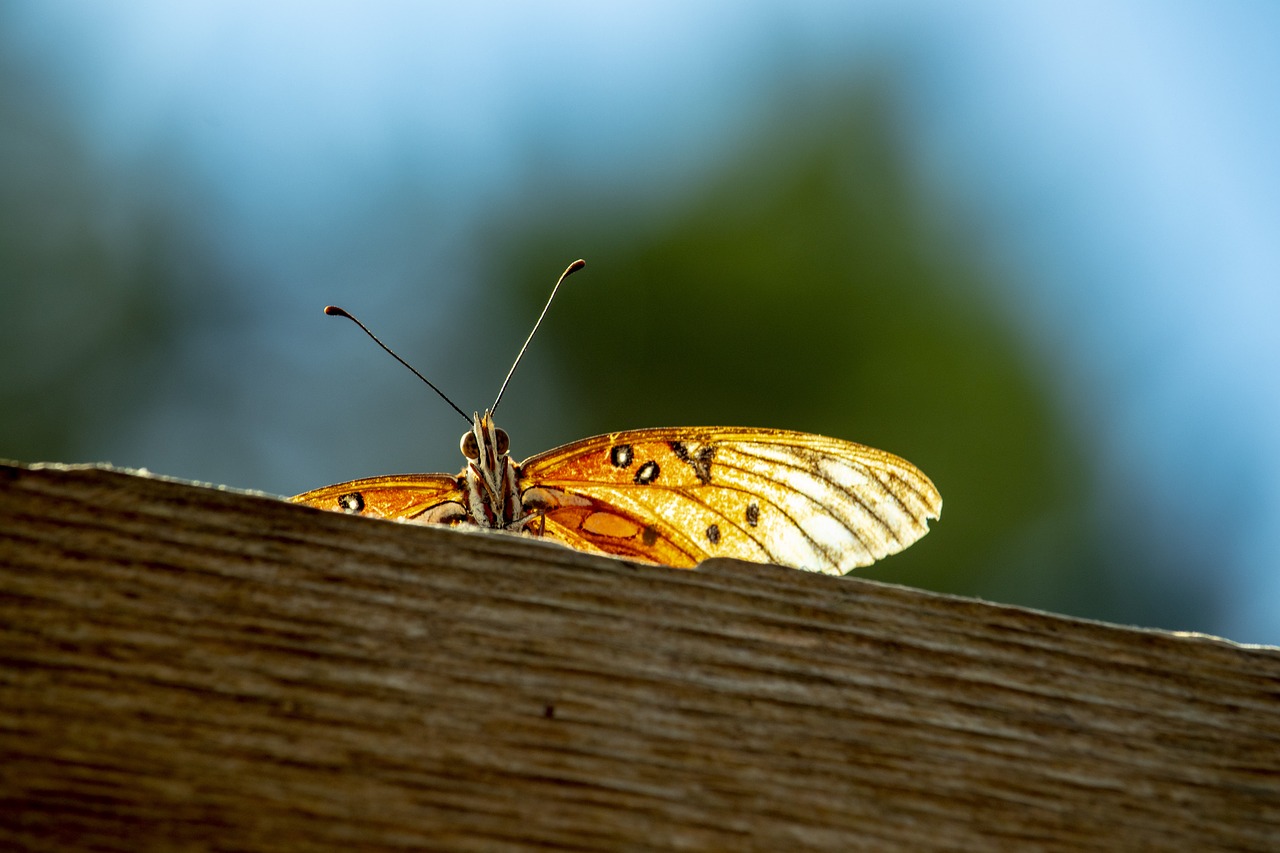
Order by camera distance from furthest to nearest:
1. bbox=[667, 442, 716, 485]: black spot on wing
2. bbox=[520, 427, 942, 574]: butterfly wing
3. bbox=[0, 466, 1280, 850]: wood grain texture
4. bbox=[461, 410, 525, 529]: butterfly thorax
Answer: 1. bbox=[461, 410, 525, 529]: butterfly thorax
2. bbox=[667, 442, 716, 485]: black spot on wing
3. bbox=[520, 427, 942, 574]: butterfly wing
4. bbox=[0, 466, 1280, 850]: wood grain texture

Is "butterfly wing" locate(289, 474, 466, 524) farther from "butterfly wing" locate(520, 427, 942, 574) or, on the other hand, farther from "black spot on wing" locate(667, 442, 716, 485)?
"black spot on wing" locate(667, 442, 716, 485)

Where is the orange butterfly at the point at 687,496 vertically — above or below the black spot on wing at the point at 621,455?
below

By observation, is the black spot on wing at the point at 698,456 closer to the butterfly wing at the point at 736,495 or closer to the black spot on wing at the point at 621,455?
the butterfly wing at the point at 736,495

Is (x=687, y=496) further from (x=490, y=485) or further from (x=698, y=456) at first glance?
(x=490, y=485)

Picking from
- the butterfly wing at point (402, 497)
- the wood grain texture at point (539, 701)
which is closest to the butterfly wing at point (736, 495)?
the butterfly wing at point (402, 497)

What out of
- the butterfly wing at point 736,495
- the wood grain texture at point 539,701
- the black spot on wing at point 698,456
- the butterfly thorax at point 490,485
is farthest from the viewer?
the butterfly thorax at point 490,485

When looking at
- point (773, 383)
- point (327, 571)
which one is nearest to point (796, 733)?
point (327, 571)

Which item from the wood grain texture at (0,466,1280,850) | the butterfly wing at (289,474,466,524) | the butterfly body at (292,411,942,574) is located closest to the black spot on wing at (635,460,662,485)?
the butterfly body at (292,411,942,574)

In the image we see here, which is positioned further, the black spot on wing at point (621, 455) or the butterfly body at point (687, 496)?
the black spot on wing at point (621, 455)
